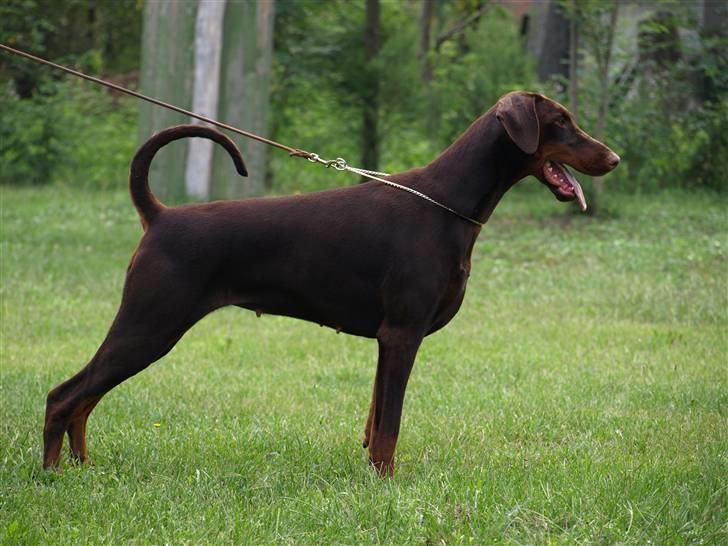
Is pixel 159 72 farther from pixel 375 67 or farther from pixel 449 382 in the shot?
pixel 449 382

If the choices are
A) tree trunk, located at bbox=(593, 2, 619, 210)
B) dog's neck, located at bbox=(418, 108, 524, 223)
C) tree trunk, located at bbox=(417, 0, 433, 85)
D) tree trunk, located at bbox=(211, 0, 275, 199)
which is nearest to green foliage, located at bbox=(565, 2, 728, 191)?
tree trunk, located at bbox=(593, 2, 619, 210)

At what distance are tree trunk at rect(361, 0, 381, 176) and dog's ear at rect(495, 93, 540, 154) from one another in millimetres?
12746

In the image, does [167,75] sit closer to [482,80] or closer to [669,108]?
[482,80]

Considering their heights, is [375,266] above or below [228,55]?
above

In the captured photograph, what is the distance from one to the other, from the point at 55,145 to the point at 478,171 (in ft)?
51.2

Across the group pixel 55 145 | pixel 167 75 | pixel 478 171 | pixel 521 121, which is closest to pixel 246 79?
pixel 167 75

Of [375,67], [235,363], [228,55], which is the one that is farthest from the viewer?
[375,67]

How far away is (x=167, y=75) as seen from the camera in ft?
48.3

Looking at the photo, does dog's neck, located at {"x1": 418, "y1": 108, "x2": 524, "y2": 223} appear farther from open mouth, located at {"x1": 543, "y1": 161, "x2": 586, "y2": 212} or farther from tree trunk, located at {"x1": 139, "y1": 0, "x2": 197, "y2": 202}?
tree trunk, located at {"x1": 139, "y1": 0, "x2": 197, "y2": 202}

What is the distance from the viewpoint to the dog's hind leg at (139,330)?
4.69 metres

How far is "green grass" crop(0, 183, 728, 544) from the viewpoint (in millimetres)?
4133

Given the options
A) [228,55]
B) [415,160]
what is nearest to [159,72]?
[228,55]

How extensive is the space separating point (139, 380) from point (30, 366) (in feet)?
2.56

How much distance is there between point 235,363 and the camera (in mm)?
7805
